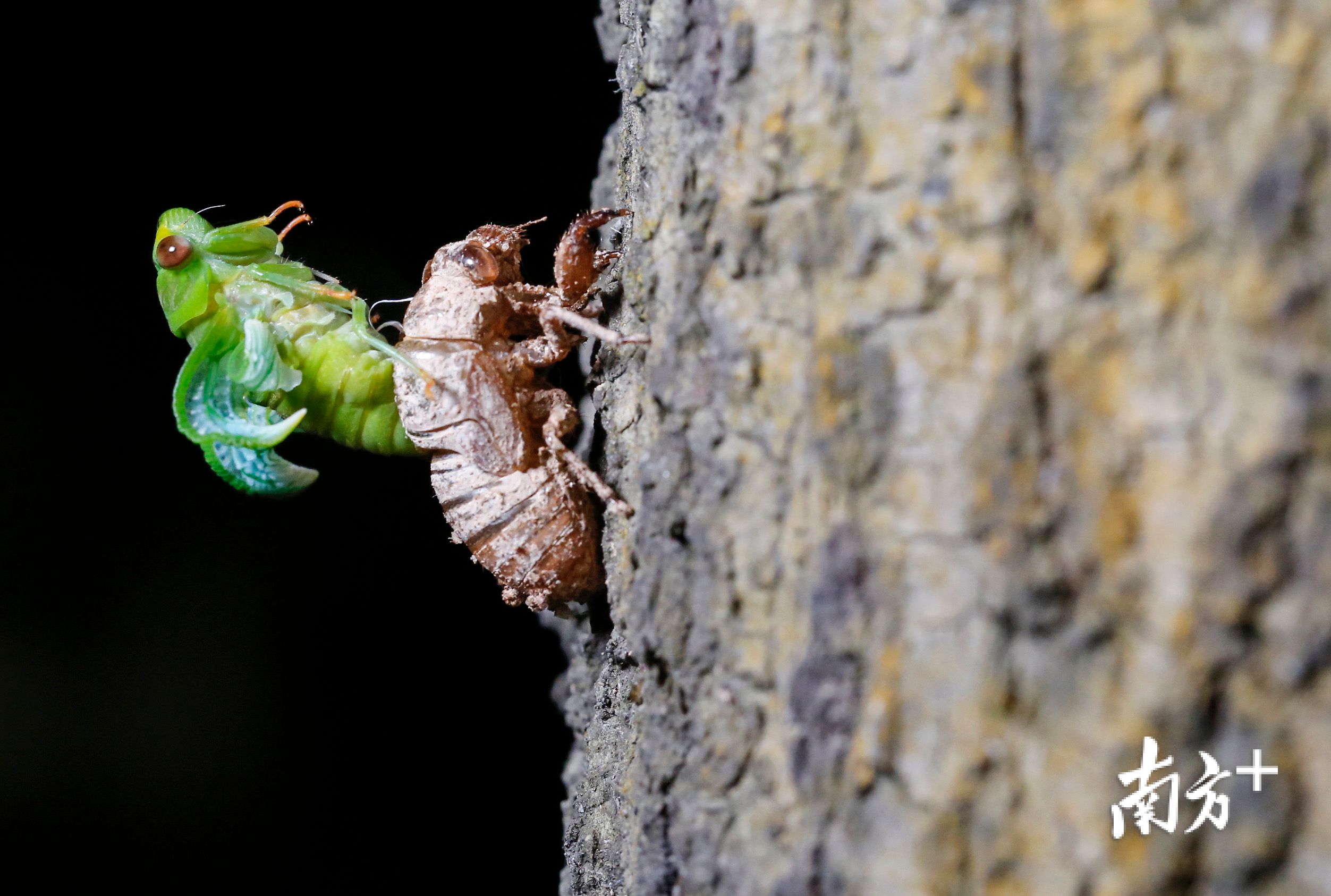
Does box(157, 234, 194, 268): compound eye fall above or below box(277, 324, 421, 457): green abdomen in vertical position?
above

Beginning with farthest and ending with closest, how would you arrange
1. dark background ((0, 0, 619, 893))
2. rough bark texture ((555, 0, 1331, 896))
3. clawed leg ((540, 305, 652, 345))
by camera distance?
dark background ((0, 0, 619, 893)) → clawed leg ((540, 305, 652, 345)) → rough bark texture ((555, 0, 1331, 896))

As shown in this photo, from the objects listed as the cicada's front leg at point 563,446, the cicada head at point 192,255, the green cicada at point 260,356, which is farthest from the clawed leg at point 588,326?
the cicada head at point 192,255

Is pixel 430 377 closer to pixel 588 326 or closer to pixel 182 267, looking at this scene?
pixel 588 326

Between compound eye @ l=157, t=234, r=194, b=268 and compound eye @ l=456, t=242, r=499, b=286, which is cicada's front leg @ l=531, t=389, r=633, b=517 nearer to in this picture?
compound eye @ l=456, t=242, r=499, b=286

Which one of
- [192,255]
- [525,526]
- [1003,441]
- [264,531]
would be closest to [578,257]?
[525,526]

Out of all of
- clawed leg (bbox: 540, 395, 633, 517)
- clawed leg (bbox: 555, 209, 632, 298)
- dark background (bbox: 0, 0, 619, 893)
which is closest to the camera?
clawed leg (bbox: 540, 395, 633, 517)

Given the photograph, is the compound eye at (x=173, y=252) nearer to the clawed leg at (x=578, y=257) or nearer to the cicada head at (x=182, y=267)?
the cicada head at (x=182, y=267)

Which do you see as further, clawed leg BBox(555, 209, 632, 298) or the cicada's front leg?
clawed leg BBox(555, 209, 632, 298)

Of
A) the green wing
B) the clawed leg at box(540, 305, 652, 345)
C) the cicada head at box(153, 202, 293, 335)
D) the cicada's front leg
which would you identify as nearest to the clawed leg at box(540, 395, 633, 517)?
the cicada's front leg

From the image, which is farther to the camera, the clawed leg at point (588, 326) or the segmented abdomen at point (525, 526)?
the segmented abdomen at point (525, 526)
